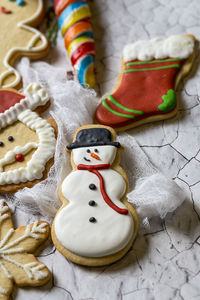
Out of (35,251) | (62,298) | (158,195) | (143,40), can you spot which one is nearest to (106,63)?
(143,40)

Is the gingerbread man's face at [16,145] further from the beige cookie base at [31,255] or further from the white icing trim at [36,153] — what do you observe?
the beige cookie base at [31,255]

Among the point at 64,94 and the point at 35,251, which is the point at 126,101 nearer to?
the point at 64,94

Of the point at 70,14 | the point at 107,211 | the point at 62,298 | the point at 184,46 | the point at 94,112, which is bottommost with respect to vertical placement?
the point at 62,298

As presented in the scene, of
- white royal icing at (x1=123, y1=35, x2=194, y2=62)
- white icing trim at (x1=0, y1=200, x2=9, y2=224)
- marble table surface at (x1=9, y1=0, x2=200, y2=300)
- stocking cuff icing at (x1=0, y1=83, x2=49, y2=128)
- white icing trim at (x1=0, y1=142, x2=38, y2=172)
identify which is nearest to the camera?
marble table surface at (x1=9, y1=0, x2=200, y2=300)

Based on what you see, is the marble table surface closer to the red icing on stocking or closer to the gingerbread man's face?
the red icing on stocking

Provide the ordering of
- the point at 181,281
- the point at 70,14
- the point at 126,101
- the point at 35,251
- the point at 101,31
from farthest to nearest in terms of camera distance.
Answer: the point at 101,31, the point at 70,14, the point at 126,101, the point at 35,251, the point at 181,281

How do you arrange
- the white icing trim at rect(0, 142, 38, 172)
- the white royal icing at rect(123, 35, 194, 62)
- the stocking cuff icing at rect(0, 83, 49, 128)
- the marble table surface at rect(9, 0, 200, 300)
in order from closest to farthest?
the marble table surface at rect(9, 0, 200, 300) → the white icing trim at rect(0, 142, 38, 172) → the stocking cuff icing at rect(0, 83, 49, 128) → the white royal icing at rect(123, 35, 194, 62)

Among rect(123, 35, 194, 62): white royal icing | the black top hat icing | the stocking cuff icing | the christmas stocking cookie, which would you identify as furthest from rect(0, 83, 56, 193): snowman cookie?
rect(123, 35, 194, 62): white royal icing
